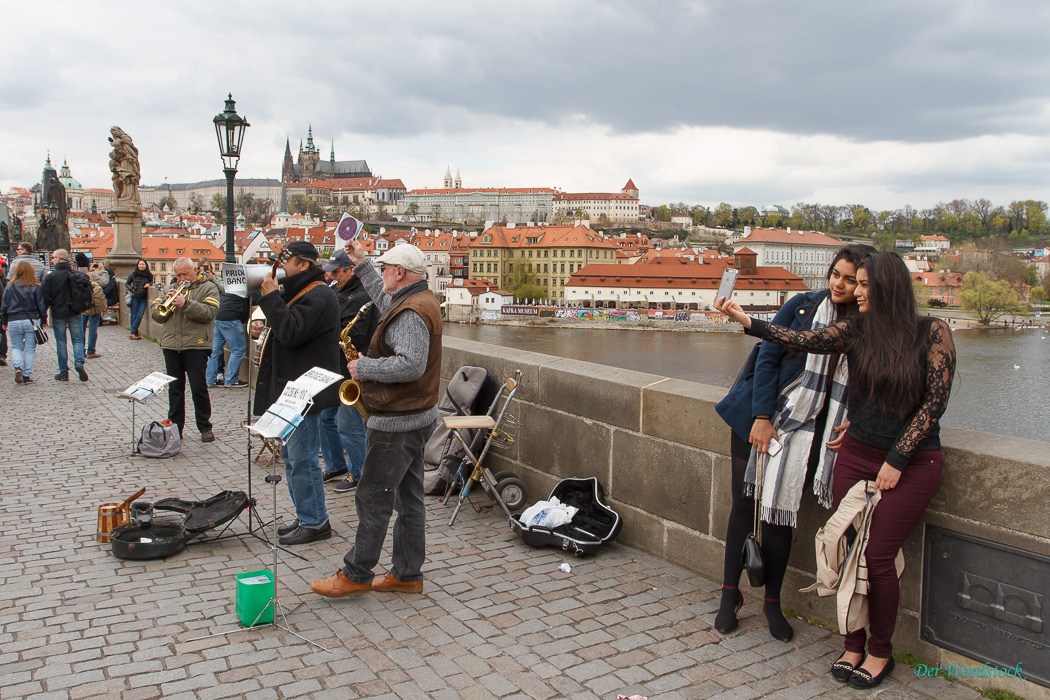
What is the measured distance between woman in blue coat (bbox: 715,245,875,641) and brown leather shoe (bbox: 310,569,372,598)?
178 centimetres

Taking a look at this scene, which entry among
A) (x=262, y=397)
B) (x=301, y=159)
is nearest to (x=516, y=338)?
(x=262, y=397)

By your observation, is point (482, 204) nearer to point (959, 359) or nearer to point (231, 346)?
point (959, 359)

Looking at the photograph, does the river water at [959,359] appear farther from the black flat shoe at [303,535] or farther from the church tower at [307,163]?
the church tower at [307,163]

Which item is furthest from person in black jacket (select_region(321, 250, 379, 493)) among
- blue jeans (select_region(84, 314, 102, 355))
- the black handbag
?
blue jeans (select_region(84, 314, 102, 355))

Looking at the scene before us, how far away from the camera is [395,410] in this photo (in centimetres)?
382

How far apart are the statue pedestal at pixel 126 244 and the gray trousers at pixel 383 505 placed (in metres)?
19.9

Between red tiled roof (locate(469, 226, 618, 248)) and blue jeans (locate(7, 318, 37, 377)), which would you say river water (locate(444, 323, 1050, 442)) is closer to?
blue jeans (locate(7, 318, 37, 377))

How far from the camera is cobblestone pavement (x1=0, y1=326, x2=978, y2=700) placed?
120 inches

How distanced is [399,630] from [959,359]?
6031 cm

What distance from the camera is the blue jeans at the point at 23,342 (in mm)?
10680

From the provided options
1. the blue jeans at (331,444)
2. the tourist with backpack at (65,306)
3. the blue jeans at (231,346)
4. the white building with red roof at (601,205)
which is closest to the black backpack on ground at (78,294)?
the tourist with backpack at (65,306)

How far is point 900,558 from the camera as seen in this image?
3.12 meters

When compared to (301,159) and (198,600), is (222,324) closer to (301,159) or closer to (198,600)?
(198,600)

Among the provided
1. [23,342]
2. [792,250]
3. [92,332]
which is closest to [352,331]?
[23,342]
